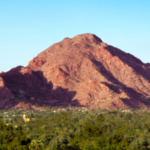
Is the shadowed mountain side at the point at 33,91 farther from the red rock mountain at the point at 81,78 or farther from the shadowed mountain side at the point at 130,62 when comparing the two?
the shadowed mountain side at the point at 130,62

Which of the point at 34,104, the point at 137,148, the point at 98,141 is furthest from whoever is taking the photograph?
the point at 34,104

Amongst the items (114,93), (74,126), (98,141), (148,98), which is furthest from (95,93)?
(98,141)

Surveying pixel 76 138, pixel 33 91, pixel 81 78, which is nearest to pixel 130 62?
pixel 81 78

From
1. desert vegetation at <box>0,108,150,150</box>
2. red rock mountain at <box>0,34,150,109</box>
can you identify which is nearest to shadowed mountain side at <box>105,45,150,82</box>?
red rock mountain at <box>0,34,150,109</box>

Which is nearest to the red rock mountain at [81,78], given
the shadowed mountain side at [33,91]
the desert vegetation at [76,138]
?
the shadowed mountain side at [33,91]

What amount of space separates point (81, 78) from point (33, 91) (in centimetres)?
1491

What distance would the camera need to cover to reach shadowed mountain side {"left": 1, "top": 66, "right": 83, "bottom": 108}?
293ft

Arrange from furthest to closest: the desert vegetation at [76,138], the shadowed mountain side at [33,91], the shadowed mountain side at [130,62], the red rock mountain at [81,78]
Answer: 1. the shadowed mountain side at [130,62]
2. the red rock mountain at [81,78]
3. the shadowed mountain side at [33,91]
4. the desert vegetation at [76,138]

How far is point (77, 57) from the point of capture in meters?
108

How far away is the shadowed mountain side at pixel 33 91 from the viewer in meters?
89.3

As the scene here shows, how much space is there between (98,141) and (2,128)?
18.5 m

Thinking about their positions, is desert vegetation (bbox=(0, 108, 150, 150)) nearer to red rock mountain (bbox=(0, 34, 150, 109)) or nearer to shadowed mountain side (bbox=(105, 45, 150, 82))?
red rock mountain (bbox=(0, 34, 150, 109))

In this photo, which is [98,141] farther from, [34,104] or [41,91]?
[41,91]

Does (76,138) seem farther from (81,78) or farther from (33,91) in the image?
(81,78)
